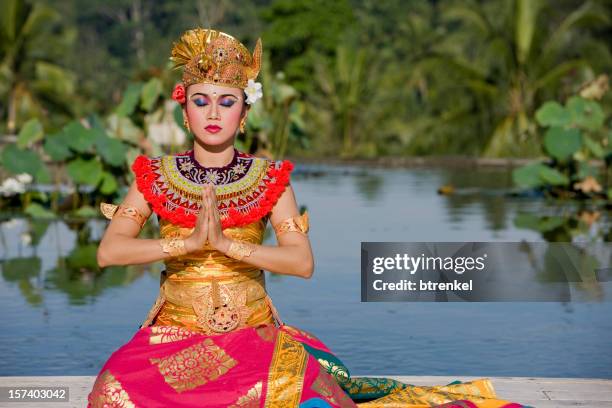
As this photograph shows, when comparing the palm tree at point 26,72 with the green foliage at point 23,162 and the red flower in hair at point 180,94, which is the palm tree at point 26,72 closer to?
the green foliage at point 23,162

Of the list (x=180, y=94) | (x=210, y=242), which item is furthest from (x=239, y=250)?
(x=180, y=94)

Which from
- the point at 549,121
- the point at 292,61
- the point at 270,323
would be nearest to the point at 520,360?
the point at 270,323

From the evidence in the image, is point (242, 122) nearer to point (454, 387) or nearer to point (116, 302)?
point (454, 387)

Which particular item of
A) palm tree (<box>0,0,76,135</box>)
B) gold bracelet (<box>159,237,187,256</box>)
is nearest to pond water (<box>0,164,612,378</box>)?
gold bracelet (<box>159,237,187,256</box>)

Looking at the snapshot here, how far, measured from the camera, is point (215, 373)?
365 cm

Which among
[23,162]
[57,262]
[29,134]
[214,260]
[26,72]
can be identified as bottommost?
[57,262]

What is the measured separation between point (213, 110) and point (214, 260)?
1.44 ft

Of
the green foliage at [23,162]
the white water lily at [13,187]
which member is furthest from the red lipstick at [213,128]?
the green foliage at [23,162]

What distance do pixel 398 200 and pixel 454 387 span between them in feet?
50.7

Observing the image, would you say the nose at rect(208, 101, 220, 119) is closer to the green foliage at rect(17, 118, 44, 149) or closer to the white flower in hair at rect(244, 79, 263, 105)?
the white flower in hair at rect(244, 79, 263, 105)

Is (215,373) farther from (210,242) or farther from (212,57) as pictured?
(212,57)

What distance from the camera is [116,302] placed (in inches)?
373

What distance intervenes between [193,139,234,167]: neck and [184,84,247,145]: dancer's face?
28mm

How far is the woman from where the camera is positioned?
363 centimetres
